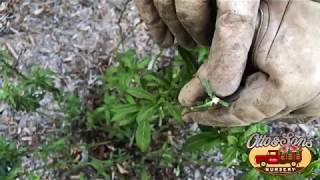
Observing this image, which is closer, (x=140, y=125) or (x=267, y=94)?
(x=267, y=94)

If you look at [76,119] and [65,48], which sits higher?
[65,48]

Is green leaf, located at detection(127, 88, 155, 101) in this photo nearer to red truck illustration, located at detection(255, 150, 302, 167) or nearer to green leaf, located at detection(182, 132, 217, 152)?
green leaf, located at detection(182, 132, 217, 152)

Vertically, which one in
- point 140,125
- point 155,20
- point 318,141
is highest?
point 155,20

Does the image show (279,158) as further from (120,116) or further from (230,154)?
(120,116)

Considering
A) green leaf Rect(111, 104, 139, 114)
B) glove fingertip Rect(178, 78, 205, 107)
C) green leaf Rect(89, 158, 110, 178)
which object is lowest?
green leaf Rect(89, 158, 110, 178)

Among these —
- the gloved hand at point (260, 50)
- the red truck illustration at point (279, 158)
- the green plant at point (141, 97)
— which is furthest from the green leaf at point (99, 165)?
the gloved hand at point (260, 50)

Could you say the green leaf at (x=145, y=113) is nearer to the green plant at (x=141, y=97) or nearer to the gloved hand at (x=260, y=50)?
the green plant at (x=141, y=97)

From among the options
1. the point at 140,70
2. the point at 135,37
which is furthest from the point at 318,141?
the point at 135,37

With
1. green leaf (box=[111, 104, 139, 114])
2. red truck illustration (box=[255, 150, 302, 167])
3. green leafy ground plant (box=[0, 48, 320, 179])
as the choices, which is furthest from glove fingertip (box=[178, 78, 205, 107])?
green leaf (box=[111, 104, 139, 114])

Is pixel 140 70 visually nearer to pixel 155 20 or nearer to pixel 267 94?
pixel 155 20
